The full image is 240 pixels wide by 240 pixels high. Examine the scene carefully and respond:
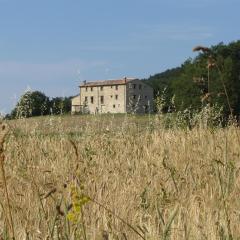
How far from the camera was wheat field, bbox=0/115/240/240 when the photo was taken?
2496 millimetres

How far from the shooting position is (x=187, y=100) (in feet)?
213

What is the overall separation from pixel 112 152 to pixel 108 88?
102 metres

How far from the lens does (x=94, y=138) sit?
24.4 ft

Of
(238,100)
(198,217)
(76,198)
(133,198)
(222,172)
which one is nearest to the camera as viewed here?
(76,198)

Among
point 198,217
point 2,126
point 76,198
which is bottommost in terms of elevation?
point 198,217

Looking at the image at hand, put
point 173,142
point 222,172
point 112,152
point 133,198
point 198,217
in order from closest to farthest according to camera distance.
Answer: point 198,217, point 133,198, point 222,172, point 112,152, point 173,142

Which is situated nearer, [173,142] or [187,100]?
[173,142]

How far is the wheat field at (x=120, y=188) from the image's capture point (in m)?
2.50

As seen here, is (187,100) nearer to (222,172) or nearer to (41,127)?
(41,127)

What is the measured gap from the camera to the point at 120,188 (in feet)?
13.0

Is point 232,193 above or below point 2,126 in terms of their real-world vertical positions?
below

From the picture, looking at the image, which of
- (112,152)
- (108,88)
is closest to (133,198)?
(112,152)

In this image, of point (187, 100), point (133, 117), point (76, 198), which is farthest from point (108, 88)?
point (76, 198)

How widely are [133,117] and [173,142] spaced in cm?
222
